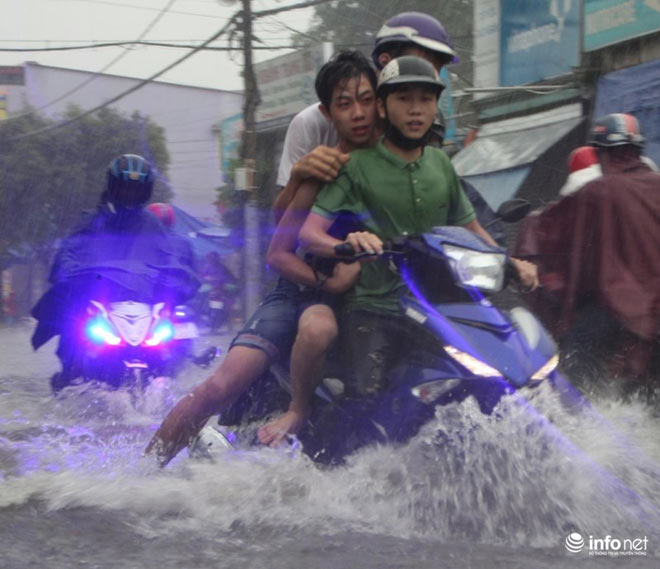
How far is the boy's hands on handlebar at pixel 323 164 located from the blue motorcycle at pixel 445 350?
1.35 feet

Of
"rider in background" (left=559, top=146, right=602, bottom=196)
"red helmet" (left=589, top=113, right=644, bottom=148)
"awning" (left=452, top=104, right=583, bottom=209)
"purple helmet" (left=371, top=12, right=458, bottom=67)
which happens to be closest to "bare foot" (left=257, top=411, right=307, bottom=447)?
"purple helmet" (left=371, top=12, right=458, bottom=67)

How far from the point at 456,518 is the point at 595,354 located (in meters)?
1.76

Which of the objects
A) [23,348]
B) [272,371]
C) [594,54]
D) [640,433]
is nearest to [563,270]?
[640,433]

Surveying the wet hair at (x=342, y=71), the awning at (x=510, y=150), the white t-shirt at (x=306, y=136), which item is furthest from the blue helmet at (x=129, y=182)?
the awning at (x=510, y=150)

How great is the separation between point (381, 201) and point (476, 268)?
487 mm

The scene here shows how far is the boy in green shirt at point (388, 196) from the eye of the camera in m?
3.64

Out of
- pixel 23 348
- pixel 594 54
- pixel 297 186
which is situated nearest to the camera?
pixel 297 186

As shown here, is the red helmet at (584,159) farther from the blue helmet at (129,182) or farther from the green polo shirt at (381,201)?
the blue helmet at (129,182)

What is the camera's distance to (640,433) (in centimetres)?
472

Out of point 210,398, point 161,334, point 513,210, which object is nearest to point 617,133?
Answer: point 513,210

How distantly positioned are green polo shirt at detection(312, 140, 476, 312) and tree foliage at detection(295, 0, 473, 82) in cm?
2000

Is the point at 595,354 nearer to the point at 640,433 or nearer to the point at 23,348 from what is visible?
the point at 640,433

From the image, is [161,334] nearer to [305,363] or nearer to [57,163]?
[305,363]

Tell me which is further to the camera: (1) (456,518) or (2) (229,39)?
(2) (229,39)
